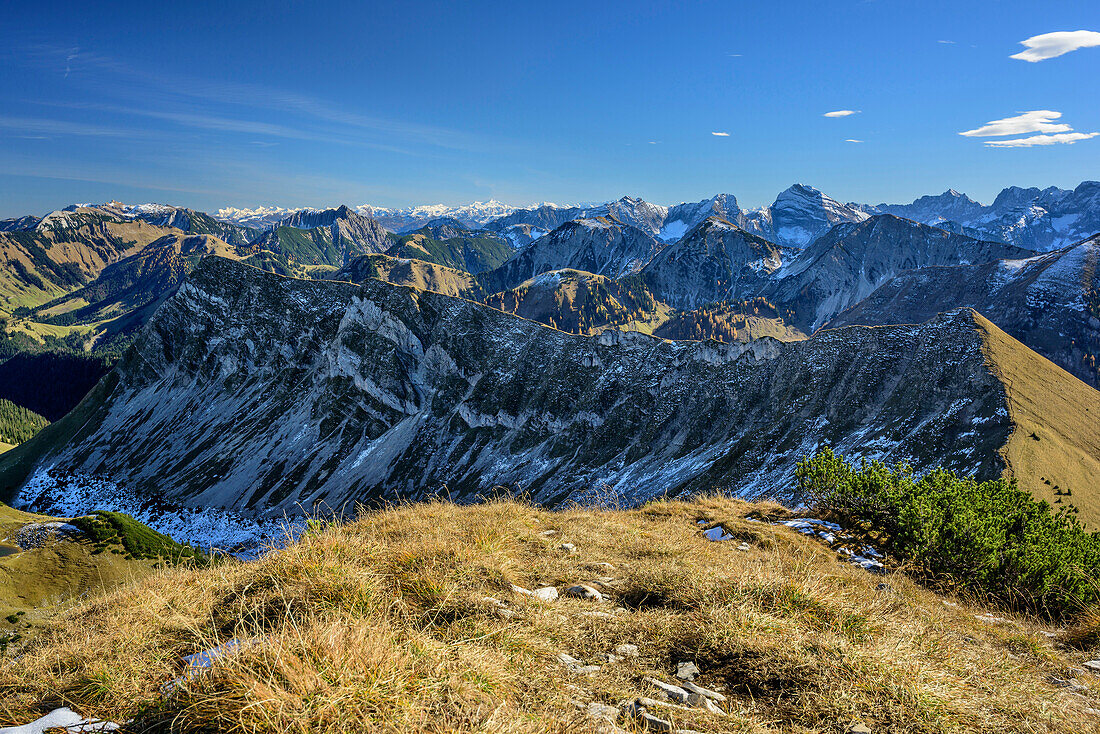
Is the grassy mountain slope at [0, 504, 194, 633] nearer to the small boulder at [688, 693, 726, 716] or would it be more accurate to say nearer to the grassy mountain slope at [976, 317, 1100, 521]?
the small boulder at [688, 693, 726, 716]

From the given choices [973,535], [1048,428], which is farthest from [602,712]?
[1048,428]

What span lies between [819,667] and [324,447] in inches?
4259

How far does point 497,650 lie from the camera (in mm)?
5379

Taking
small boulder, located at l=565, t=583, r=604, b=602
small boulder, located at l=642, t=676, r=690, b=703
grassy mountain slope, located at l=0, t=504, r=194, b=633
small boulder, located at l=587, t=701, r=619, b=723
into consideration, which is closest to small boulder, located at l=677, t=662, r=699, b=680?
small boulder, located at l=642, t=676, r=690, b=703

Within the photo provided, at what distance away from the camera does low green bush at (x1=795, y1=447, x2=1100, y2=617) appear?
1103 centimetres

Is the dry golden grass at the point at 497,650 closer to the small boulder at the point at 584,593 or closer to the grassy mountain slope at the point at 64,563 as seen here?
the small boulder at the point at 584,593

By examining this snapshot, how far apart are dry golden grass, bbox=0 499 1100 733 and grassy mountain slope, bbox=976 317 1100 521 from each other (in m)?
40.7

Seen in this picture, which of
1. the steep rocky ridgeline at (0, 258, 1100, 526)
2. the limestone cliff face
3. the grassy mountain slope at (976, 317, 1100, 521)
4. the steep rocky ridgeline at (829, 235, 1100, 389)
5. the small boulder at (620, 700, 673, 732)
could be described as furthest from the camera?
the steep rocky ridgeline at (829, 235, 1100, 389)

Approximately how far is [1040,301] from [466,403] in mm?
192679

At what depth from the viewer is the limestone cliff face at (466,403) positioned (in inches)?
2355

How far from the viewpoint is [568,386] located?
93.0 metres

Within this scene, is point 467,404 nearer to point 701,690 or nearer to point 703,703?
point 701,690

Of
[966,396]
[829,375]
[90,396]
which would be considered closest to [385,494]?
[829,375]

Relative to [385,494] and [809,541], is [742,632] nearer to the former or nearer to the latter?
[809,541]
